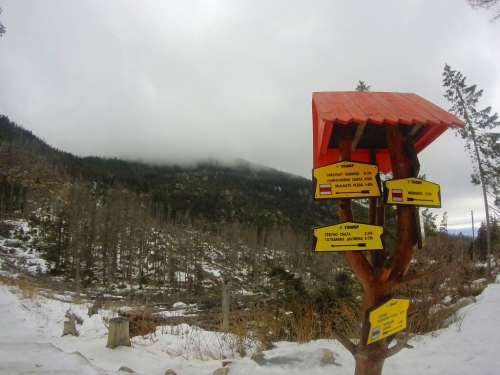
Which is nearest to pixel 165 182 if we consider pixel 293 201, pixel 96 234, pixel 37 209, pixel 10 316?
pixel 293 201

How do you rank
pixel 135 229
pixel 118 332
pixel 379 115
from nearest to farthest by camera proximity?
pixel 379 115 → pixel 118 332 → pixel 135 229

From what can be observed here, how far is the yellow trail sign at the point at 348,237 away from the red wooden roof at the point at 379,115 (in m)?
0.76

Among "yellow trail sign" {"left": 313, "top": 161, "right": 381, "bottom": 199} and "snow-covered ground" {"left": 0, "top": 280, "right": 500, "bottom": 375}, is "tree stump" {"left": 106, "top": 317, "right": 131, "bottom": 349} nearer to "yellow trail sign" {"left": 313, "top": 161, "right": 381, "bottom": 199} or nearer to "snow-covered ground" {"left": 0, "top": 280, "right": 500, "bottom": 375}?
"snow-covered ground" {"left": 0, "top": 280, "right": 500, "bottom": 375}

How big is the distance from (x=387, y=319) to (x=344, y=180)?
1.11 m

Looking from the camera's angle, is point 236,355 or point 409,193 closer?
point 409,193

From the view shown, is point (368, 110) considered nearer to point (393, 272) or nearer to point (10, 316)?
point (393, 272)

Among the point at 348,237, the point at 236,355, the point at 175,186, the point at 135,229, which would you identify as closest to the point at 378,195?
the point at 348,237

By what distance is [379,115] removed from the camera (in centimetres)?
229

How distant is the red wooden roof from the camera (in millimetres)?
2260

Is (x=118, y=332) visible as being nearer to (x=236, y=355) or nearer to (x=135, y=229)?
(x=236, y=355)

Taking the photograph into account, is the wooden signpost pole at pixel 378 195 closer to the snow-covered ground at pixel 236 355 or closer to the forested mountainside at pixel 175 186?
the snow-covered ground at pixel 236 355

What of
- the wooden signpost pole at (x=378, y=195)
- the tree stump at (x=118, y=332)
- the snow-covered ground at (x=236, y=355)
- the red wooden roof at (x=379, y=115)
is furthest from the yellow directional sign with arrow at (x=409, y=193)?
the tree stump at (x=118, y=332)

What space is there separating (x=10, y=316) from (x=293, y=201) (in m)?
131

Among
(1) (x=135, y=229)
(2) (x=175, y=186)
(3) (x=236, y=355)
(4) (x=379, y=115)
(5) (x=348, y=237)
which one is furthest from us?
(2) (x=175, y=186)
